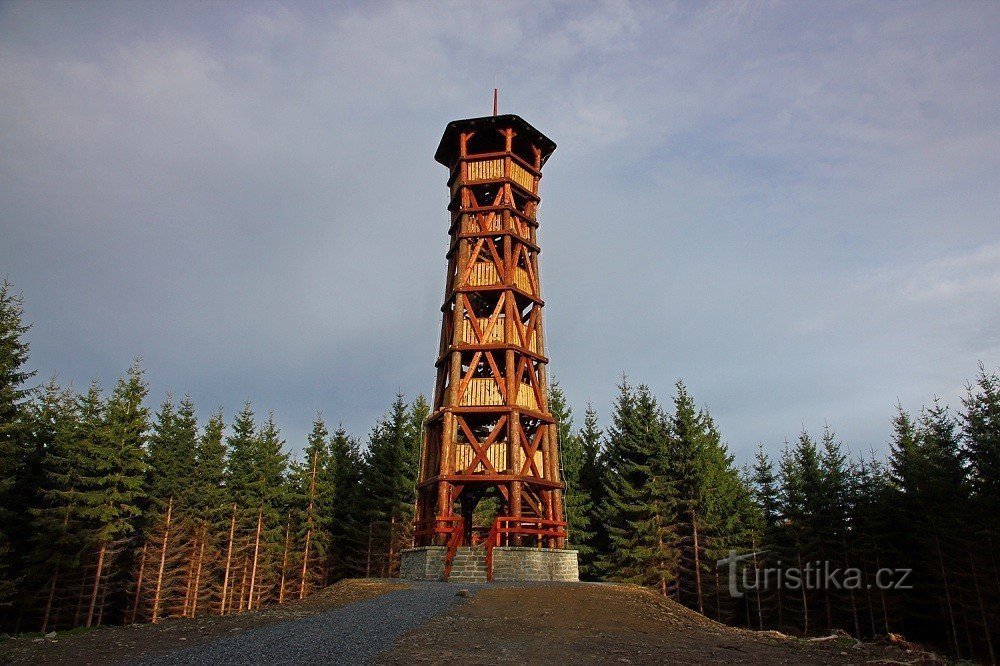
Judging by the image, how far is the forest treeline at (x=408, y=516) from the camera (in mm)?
28672

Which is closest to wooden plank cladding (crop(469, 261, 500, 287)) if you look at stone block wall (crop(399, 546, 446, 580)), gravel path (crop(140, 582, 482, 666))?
stone block wall (crop(399, 546, 446, 580))

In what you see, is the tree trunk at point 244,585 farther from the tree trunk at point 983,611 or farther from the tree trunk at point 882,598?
the tree trunk at point 983,611

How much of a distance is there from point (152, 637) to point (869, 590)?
1429 inches

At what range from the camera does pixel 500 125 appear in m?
28.4

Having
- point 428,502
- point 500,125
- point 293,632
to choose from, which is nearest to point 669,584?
point 428,502

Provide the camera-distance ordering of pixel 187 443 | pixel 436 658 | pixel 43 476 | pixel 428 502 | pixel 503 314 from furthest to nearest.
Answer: pixel 187 443, pixel 43 476, pixel 503 314, pixel 428 502, pixel 436 658

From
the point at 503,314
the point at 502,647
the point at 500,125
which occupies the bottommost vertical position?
the point at 502,647

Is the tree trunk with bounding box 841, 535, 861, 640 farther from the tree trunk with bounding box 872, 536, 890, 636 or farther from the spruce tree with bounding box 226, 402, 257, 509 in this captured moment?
the spruce tree with bounding box 226, 402, 257, 509

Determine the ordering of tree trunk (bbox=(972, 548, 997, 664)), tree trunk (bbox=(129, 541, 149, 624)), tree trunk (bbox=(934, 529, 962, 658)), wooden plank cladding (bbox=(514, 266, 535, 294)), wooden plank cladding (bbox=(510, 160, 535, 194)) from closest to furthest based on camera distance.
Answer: wooden plank cladding (bbox=(514, 266, 535, 294)) → tree trunk (bbox=(972, 548, 997, 664)) → wooden plank cladding (bbox=(510, 160, 535, 194)) → tree trunk (bbox=(934, 529, 962, 658)) → tree trunk (bbox=(129, 541, 149, 624))

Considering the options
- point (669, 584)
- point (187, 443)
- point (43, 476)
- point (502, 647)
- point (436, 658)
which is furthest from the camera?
point (187, 443)

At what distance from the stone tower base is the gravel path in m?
6.04

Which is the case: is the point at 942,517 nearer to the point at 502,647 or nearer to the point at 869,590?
the point at 869,590

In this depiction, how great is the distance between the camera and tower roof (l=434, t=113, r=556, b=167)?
2817 cm

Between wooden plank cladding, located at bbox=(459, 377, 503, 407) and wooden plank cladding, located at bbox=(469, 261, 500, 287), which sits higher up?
wooden plank cladding, located at bbox=(469, 261, 500, 287)
